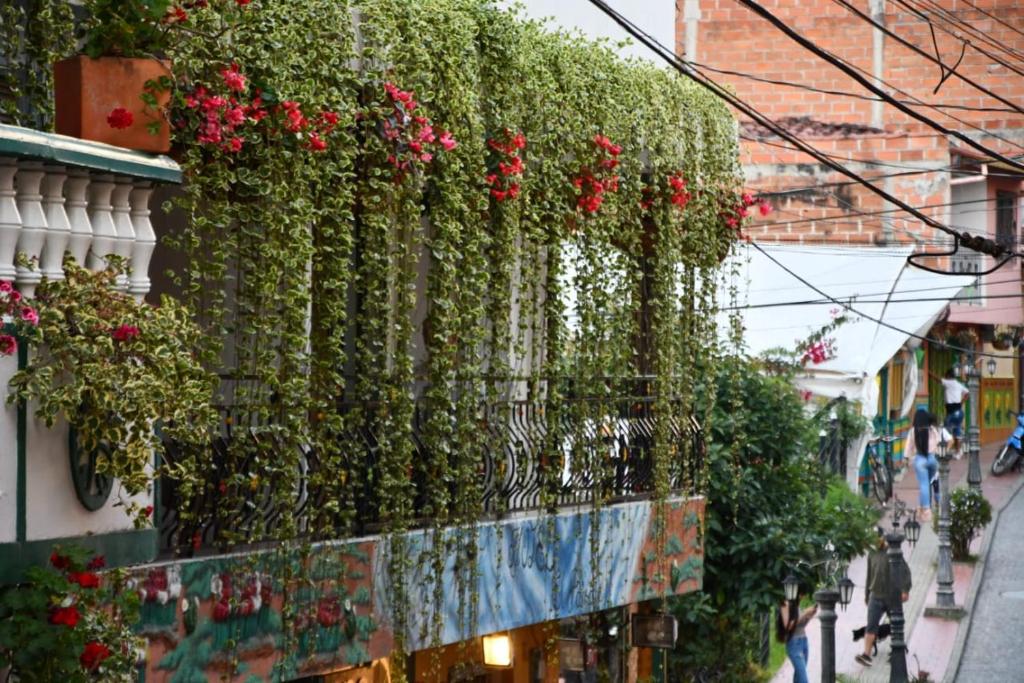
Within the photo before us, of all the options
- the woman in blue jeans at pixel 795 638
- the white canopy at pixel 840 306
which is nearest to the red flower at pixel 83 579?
the woman in blue jeans at pixel 795 638

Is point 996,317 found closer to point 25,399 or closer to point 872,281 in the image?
point 872,281

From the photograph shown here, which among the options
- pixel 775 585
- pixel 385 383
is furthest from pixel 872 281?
pixel 385 383

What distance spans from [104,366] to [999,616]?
69.7 ft

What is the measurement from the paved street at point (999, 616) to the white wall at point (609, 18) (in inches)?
415

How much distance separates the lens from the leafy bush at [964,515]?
1129 inches

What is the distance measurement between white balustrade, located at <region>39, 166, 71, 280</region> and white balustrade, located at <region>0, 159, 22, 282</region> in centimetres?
20

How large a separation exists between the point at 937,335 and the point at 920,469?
930 centimetres

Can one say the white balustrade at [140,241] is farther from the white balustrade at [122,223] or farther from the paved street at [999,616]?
the paved street at [999,616]

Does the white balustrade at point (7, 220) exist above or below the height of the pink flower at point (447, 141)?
below

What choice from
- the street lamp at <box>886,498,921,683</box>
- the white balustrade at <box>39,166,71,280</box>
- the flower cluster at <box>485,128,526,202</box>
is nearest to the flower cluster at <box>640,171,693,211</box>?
the flower cluster at <box>485,128,526,202</box>

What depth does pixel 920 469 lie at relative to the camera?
31.3 meters

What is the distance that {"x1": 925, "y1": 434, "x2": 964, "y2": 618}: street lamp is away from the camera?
2520 centimetres

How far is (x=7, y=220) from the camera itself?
22.3ft

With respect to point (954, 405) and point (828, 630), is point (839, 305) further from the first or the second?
point (954, 405)
